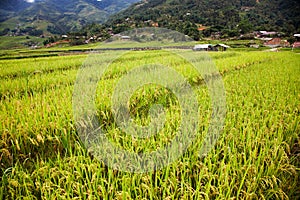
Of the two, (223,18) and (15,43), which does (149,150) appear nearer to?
(223,18)

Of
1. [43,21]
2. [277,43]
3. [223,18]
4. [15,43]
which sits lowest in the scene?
[277,43]

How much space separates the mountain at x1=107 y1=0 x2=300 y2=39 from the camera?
50.5 metres

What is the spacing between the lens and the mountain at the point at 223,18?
50.5 metres

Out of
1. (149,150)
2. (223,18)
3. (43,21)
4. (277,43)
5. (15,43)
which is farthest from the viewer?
(43,21)

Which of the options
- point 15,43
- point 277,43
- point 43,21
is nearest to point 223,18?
point 277,43

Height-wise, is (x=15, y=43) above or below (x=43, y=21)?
below

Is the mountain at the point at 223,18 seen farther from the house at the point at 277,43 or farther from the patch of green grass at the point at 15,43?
the patch of green grass at the point at 15,43

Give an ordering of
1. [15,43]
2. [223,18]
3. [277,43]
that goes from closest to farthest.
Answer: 1. [277,43]
2. [223,18]
3. [15,43]

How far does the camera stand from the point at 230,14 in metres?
65.5

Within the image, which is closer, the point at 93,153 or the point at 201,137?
the point at 93,153

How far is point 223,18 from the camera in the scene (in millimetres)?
63469

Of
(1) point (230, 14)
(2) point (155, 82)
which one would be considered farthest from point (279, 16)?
(2) point (155, 82)

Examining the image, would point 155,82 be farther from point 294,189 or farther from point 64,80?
point 294,189

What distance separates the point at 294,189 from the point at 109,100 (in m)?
2.22
